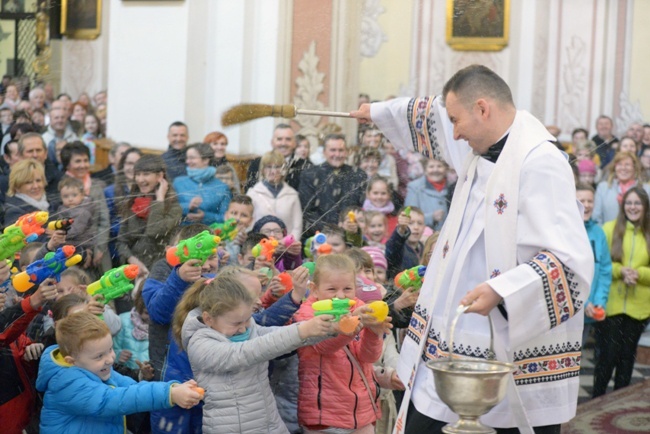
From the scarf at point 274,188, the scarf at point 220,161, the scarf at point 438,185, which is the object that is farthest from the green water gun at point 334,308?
the scarf at point 438,185

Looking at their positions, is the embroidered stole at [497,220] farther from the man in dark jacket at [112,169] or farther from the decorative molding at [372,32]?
the decorative molding at [372,32]

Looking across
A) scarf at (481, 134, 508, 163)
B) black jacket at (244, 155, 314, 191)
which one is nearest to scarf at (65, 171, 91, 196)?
black jacket at (244, 155, 314, 191)

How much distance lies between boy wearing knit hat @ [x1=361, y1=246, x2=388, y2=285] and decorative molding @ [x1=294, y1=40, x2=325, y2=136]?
271 centimetres

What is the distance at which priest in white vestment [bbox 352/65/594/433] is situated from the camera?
3.94 meters

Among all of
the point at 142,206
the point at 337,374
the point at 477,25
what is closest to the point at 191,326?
the point at 337,374

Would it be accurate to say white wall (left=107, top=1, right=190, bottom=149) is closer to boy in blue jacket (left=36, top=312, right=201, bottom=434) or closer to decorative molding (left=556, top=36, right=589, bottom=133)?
decorative molding (left=556, top=36, right=589, bottom=133)

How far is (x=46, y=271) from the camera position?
482cm

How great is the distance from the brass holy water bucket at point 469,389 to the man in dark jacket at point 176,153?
14.8 ft

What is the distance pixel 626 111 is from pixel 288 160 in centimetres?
969

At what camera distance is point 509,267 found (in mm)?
4023

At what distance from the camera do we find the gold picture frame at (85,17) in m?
17.2

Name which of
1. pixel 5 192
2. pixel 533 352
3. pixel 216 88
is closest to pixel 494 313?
pixel 533 352

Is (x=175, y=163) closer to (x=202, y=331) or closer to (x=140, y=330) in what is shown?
(x=140, y=330)

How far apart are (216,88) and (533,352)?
24.8ft
